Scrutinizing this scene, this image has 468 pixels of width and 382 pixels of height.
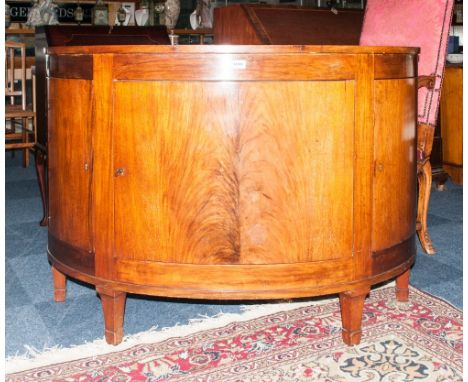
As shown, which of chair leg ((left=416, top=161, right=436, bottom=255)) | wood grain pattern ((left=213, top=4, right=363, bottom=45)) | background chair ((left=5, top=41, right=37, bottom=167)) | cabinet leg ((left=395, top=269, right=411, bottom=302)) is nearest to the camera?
cabinet leg ((left=395, top=269, right=411, bottom=302))

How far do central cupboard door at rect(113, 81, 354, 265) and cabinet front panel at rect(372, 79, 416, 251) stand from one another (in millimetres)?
108

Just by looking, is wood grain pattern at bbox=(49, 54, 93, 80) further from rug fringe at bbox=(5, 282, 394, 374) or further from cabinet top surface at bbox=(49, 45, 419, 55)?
rug fringe at bbox=(5, 282, 394, 374)

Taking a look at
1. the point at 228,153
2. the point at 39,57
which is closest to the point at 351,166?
the point at 228,153

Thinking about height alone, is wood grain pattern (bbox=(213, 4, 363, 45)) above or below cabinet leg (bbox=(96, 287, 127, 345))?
above

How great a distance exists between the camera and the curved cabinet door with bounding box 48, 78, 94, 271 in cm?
205

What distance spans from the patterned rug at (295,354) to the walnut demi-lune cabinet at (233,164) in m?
0.19

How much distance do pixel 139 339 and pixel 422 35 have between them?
1.73m

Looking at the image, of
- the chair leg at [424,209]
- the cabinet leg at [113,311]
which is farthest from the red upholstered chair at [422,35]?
the cabinet leg at [113,311]

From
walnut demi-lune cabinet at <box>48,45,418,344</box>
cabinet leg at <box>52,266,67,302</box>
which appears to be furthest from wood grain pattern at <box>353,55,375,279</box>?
cabinet leg at <box>52,266,67,302</box>

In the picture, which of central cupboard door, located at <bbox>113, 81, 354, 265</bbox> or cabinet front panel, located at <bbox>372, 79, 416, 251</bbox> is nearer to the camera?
central cupboard door, located at <bbox>113, 81, 354, 265</bbox>

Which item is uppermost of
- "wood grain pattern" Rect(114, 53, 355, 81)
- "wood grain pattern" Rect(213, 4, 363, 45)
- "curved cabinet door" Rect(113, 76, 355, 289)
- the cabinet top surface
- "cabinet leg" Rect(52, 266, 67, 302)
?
"wood grain pattern" Rect(213, 4, 363, 45)

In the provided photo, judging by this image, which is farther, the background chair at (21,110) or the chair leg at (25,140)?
the chair leg at (25,140)

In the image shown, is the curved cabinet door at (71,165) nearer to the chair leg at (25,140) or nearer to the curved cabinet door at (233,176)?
the curved cabinet door at (233,176)

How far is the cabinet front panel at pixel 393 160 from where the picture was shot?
2043 mm
